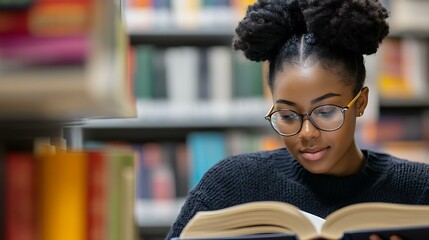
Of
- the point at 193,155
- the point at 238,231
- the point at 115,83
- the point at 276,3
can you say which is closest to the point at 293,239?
the point at 238,231

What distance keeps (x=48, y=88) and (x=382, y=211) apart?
502 mm

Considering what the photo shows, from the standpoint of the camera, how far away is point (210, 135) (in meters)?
2.42

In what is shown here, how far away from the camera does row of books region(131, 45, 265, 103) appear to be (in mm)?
2402

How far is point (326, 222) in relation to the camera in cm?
91

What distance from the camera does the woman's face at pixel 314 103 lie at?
47.4 inches

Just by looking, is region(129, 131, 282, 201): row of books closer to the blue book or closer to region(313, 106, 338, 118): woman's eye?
the blue book

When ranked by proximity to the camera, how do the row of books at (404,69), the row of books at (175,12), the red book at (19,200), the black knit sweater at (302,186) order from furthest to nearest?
the row of books at (404,69) < the row of books at (175,12) < the black knit sweater at (302,186) < the red book at (19,200)

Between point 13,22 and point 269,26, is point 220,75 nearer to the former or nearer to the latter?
point 269,26

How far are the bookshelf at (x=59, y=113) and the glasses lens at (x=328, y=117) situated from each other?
0.44 metres

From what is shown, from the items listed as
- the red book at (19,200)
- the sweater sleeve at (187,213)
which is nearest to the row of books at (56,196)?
the red book at (19,200)

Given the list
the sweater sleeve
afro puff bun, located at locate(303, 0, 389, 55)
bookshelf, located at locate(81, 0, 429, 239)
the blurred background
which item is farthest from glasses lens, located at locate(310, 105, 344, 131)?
bookshelf, located at locate(81, 0, 429, 239)

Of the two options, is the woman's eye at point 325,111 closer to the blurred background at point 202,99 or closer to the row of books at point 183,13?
the blurred background at point 202,99

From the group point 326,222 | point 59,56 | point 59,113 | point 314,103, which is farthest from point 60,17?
point 314,103

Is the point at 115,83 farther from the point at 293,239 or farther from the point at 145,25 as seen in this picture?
the point at 145,25
